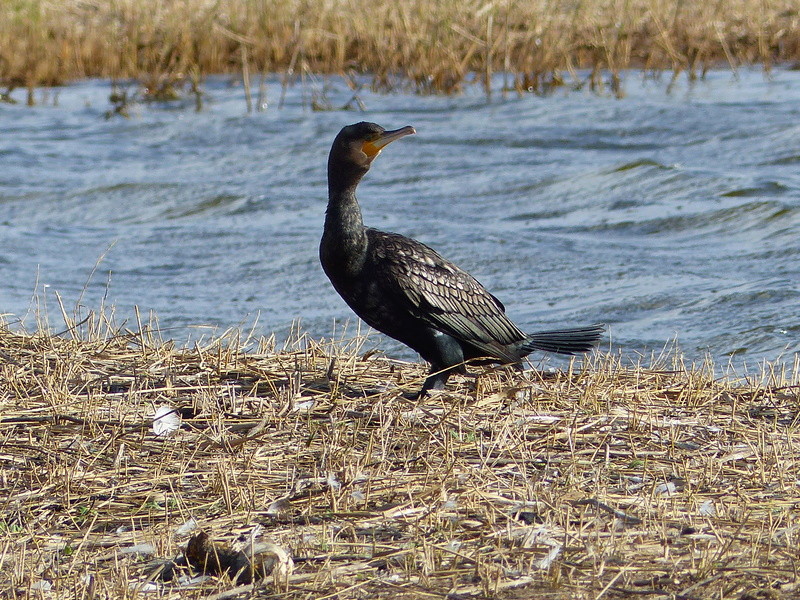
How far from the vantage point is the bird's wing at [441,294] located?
475 centimetres

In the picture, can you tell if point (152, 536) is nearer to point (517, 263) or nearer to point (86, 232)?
point (517, 263)

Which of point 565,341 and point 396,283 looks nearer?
point 396,283

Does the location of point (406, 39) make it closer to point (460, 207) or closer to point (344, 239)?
point (460, 207)

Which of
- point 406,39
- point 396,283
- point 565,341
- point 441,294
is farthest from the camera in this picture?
point 406,39

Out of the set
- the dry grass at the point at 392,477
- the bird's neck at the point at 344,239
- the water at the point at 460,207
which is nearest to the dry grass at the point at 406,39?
the water at the point at 460,207

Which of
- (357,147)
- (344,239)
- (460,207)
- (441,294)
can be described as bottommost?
(460,207)

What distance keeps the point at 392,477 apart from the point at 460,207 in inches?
309

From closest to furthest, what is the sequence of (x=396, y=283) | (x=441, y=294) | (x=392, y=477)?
(x=392, y=477) → (x=396, y=283) → (x=441, y=294)

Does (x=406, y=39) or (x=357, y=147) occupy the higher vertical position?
(x=406, y=39)

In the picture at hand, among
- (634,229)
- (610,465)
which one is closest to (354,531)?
(610,465)

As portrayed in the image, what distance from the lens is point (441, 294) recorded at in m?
4.90

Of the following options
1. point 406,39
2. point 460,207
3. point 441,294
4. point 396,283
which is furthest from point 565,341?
point 406,39

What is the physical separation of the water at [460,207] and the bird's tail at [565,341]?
137 centimetres

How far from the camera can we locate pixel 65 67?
1742 cm
